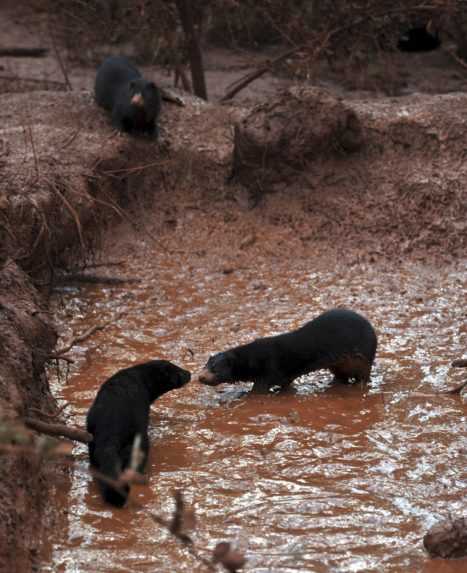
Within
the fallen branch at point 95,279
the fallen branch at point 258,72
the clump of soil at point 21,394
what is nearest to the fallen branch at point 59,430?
the clump of soil at point 21,394

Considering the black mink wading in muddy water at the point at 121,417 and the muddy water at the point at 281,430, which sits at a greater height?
the black mink wading in muddy water at the point at 121,417

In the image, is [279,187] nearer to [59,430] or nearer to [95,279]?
[95,279]

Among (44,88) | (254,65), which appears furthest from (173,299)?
(44,88)

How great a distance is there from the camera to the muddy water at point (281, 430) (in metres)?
4.29

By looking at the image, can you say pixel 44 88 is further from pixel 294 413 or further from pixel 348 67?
pixel 294 413

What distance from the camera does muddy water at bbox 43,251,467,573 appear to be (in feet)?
14.1

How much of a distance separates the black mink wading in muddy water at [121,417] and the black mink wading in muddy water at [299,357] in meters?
0.59

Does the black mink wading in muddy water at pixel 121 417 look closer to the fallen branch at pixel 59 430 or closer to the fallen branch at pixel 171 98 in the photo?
the fallen branch at pixel 59 430

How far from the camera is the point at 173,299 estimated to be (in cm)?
805

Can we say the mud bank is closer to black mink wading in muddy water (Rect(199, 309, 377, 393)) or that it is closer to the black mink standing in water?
the black mink standing in water

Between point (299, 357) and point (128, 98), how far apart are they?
4199mm

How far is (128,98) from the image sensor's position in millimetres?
9609

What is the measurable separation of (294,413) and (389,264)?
3132 millimetres

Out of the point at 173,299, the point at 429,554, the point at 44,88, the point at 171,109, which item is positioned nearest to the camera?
the point at 429,554
